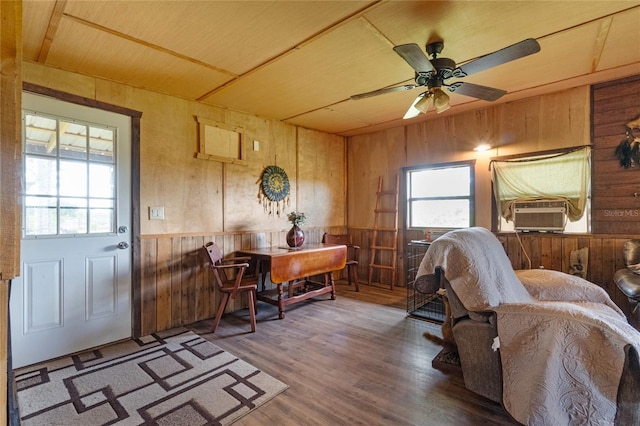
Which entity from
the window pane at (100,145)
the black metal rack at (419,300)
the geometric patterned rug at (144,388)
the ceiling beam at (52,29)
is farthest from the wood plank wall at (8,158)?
the black metal rack at (419,300)

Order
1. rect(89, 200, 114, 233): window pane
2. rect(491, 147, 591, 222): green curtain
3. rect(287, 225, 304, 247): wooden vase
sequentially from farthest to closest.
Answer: rect(287, 225, 304, 247): wooden vase < rect(491, 147, 591, 222): green curtain < rect(89, 200, 114, 233): window pane

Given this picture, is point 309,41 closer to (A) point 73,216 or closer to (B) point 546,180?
(A) point 73,216

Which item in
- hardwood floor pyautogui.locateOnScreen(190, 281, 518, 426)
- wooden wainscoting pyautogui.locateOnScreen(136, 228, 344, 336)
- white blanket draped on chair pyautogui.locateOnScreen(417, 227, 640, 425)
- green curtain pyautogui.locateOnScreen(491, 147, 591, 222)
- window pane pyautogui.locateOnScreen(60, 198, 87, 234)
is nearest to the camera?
white blanket draped on chair pyautogui.locateOnScreen(417, 227, 640, 425)

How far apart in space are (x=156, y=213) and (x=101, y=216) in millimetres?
449

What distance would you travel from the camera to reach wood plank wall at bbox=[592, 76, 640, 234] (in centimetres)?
287

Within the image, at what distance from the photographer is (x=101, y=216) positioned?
270 centimetres

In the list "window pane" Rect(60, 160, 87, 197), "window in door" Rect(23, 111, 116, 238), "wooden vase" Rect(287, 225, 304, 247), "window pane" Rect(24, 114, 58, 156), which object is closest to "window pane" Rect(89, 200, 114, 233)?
"window in door" Rect(23, 111, 116, 238)

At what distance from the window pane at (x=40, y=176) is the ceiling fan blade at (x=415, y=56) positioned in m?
2.78

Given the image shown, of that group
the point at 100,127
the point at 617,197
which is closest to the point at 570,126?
the point at 617,197

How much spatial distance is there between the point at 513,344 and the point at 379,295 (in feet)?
8.27

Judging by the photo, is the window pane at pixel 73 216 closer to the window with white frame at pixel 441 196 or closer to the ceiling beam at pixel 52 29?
the ceiling beam at pixel 52 29

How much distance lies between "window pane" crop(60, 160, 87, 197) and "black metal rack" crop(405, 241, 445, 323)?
3143 millimetres

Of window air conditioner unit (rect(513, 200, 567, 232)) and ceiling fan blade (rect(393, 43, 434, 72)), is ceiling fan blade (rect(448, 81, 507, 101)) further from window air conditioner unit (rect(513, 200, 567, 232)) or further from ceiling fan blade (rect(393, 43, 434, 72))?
window air conditioner unit (rect(513, 200, 567, 232))

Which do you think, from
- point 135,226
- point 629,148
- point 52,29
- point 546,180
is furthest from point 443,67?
point 135,226
